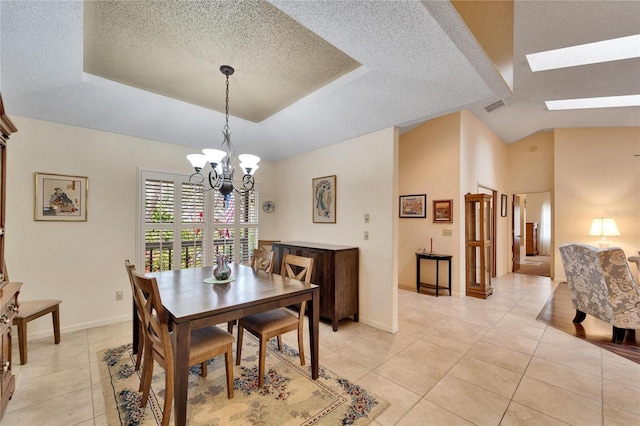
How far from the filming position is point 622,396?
2.03 meters

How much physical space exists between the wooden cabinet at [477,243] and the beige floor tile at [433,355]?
2.38 meters

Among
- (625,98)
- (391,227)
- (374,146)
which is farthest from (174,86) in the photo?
(625,98)

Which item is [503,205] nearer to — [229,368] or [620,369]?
[620,369]

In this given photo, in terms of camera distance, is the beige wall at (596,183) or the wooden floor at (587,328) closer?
the wooden floor at (587,328)

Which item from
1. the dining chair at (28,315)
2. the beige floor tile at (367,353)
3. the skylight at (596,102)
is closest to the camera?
the dining chair at (28,315)

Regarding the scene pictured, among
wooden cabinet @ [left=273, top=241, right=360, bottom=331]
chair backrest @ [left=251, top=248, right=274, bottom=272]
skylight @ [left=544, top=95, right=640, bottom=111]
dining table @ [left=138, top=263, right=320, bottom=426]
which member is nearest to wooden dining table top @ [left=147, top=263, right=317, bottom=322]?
dining table @ [left=138, top=263, right=320, bottom=426]

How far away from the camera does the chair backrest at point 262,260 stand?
3.07 meters

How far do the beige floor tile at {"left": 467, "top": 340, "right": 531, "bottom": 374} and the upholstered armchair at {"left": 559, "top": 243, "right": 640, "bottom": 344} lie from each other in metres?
1.18

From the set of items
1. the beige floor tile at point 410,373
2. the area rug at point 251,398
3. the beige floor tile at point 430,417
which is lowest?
the beige floor tile at point 410,373

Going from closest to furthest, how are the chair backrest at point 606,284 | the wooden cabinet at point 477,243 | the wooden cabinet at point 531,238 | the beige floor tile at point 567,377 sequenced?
1. the beige floor tile at point 567,377
2. the chair backrest at point 606,284
3. the wooden cabinet at point 477,243
4. the wooden cabinet at point 531,238

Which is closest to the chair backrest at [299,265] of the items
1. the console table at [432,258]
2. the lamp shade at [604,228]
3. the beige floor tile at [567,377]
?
the beige floor tile at [567,377]

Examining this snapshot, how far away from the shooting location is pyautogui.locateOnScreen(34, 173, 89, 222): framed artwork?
300 cm

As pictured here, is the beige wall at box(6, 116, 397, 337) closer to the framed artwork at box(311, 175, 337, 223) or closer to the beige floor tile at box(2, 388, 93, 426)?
the framed artwork at box(311, 175, 337, 223)

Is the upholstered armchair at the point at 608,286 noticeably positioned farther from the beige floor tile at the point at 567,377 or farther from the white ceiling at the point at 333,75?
the white ceiling at the point at 333,75
